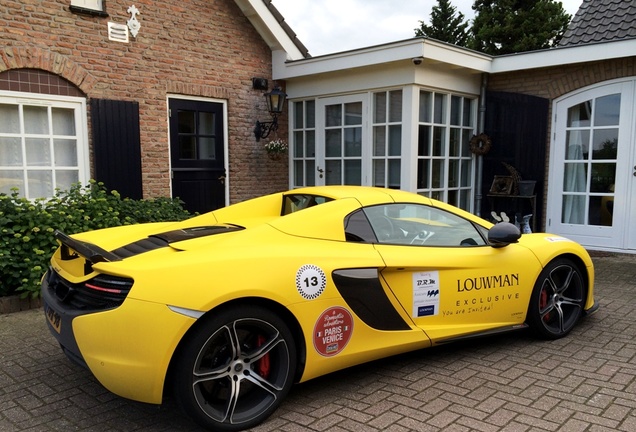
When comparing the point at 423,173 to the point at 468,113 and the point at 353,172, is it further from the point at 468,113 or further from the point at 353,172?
the point at 468,113

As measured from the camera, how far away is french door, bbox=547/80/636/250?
7195mm

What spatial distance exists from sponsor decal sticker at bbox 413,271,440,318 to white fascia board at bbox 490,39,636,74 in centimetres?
559

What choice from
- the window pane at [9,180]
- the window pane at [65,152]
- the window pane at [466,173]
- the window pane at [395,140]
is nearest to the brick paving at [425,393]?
the window pane at [9,180]

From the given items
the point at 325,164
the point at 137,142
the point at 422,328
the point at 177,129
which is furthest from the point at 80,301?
the point at 325,164

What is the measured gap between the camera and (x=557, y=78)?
25.6 ft

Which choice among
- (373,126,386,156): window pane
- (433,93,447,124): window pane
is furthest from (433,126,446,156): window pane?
(373,126,386,156): window pane

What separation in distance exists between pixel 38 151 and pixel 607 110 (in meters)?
7.95

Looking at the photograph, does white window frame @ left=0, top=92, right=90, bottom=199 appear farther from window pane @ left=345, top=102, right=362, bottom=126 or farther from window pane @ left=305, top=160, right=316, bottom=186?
window pane @ left=345, top=102, right=362, bottom=126

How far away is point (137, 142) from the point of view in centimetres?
725

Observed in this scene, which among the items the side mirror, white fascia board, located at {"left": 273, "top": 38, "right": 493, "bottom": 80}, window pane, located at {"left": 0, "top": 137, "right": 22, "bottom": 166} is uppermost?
white fascia board, located at {"left": 273, "top": 38, "right": 493, "bottom": 80}

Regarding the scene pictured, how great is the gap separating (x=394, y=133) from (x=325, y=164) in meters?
1.45

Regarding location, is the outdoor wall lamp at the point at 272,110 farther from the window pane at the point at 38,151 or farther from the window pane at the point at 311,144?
the window pane at the point at 38,151

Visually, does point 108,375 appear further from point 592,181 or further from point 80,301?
point 592,181

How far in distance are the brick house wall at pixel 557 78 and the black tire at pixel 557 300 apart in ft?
14.2
